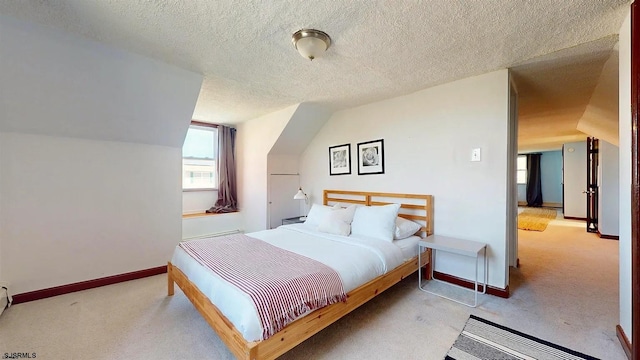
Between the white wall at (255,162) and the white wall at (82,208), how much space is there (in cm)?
136

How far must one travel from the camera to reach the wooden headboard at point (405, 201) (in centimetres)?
302

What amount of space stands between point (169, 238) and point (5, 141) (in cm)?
178

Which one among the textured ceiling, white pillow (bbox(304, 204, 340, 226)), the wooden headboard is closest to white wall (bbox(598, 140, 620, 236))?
the textured ceiling

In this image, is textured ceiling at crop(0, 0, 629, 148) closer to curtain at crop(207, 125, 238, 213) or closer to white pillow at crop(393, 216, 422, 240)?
white pillow at crop(393, 216, 422, 240)

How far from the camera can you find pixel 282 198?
454cm

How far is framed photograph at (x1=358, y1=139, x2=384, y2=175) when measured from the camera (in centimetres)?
354

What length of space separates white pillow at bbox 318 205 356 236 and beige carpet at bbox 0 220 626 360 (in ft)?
2.66

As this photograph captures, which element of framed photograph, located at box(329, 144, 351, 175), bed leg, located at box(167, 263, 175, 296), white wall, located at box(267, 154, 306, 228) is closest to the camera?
bed leg, located at box(167, 263, 175, 296)

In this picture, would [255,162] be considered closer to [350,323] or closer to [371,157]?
[371,157]

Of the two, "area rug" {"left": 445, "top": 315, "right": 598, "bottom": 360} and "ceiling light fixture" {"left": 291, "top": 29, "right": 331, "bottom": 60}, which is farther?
"ceiling light fixture" {"left": 291, "top": 29, "right": 331, "bottom": 60}

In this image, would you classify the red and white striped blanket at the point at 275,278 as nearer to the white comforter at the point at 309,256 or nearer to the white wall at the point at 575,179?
the white comforter at the point at 309,256

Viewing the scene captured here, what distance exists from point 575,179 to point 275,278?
9090 mm

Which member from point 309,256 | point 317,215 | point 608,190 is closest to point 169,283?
point 309,256

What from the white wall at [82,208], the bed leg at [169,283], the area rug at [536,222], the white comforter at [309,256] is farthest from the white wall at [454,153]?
the area rug at [536,222]
